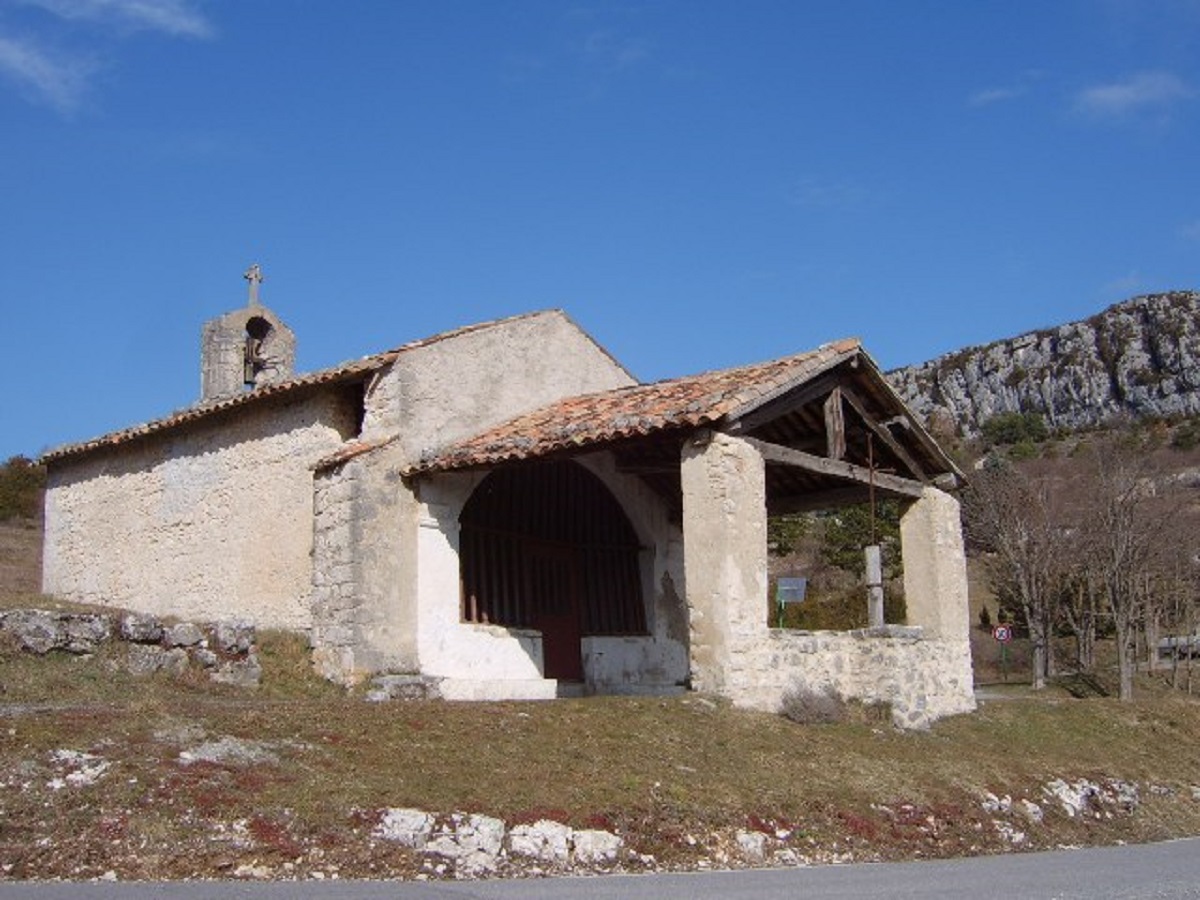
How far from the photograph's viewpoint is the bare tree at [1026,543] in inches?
1302

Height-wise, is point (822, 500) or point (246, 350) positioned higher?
point (246, 350)

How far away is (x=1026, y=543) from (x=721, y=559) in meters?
22.6

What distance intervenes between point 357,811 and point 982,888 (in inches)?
172

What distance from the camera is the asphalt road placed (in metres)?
7.26

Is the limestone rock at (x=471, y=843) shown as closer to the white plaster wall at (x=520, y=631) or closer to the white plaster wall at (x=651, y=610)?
the white plaster wall at (x=520, y=631)

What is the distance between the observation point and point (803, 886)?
8.46 m

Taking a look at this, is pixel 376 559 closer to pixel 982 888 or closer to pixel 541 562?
pixel 541 562

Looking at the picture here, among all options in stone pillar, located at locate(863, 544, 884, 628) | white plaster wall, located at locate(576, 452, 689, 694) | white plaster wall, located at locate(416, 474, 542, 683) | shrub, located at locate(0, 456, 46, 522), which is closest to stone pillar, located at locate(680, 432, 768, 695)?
stone pillar, located at locate(863, 544, 884, 628)

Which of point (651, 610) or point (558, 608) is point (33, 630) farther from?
point (651, 610)

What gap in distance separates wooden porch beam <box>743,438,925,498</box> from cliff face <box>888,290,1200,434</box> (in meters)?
66.6

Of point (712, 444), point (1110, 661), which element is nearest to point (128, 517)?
point (712, 444)

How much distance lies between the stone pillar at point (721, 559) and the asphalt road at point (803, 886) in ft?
13.8

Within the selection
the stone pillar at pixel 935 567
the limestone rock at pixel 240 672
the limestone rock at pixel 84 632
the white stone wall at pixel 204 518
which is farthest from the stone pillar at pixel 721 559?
the limestone rock at pixel 84 632

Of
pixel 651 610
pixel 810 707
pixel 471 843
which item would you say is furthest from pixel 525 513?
pixel 471 843
